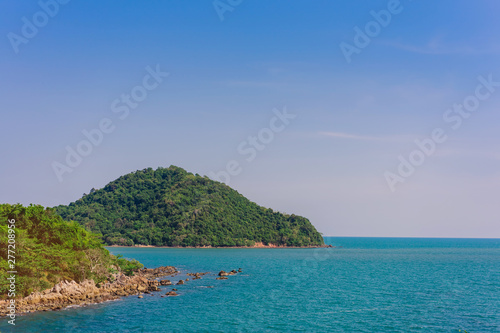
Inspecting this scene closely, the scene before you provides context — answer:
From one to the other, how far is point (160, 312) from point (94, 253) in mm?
16676

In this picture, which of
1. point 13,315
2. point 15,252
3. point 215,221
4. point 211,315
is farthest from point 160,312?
point 215,221

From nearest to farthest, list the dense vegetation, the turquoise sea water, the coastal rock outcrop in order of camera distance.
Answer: the turquoise sea water → the coastal rock outcrop → the dense vegetation

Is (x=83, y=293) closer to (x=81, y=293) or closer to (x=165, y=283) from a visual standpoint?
(x=81, y=293)

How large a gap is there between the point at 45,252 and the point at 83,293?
736 cm

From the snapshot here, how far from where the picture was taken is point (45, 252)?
49.8m

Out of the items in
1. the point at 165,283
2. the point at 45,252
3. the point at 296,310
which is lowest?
the point at 296,310

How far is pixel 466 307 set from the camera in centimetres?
5041

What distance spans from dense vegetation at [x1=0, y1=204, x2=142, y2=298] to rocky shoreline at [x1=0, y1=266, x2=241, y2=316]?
1030 mm

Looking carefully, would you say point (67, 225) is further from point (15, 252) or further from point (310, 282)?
point (310, 282)

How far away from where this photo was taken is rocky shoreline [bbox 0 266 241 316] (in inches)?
1750

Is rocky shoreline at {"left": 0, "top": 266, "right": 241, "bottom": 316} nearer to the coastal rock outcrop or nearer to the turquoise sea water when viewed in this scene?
the coastal rock outcrop

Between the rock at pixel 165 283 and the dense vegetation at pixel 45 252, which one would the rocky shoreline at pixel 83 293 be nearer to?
the rock at pixel 165 283

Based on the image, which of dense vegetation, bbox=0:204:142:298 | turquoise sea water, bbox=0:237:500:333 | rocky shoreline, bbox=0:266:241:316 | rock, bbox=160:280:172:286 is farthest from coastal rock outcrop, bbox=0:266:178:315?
turquoise sea water, bbox=0:237:500:333

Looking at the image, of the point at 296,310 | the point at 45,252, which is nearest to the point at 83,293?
the point at 45,252
